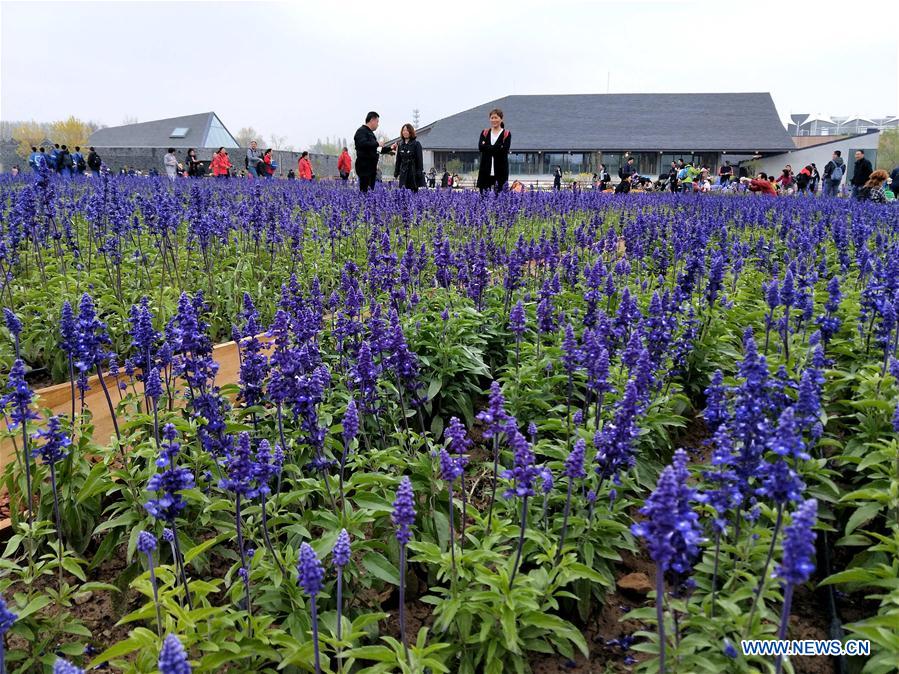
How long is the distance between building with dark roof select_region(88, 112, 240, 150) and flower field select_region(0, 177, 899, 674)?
6252cm

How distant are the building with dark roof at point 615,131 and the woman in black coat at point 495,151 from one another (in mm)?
44026

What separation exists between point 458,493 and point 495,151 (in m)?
10.3

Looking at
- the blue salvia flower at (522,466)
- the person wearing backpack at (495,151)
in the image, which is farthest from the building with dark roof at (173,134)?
the blue salvia flower at (522,466)

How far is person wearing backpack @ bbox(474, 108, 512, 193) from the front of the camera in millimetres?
12852

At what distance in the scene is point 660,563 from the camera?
1.87 m

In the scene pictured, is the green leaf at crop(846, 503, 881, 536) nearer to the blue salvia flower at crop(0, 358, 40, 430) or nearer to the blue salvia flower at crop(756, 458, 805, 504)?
the blue salvia flower at crop(756, 458, 805, 504)

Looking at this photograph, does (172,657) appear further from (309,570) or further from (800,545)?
(800,545)

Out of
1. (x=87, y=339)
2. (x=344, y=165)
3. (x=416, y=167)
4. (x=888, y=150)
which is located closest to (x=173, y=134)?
(x=344, y=165)

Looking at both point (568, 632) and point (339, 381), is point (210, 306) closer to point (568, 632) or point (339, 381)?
point (339, 381)

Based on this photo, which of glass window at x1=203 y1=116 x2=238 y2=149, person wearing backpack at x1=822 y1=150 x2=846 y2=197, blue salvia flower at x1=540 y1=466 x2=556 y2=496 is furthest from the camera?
glass window at x1=203 y1=116 x2=238 y2=149

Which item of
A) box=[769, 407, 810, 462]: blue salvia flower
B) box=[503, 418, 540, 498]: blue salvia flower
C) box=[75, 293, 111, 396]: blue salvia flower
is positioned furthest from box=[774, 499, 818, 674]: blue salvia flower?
box=[75, 293, 111, 396]: blue salvia flower

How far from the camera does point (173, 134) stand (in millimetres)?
66812

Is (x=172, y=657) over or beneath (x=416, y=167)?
beneath

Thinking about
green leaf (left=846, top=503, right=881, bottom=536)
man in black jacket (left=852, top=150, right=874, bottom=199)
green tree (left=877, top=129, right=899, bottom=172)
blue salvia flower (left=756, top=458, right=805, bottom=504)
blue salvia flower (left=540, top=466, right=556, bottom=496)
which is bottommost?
green leaf (left=846, top=503, right=881, bottom=536)
